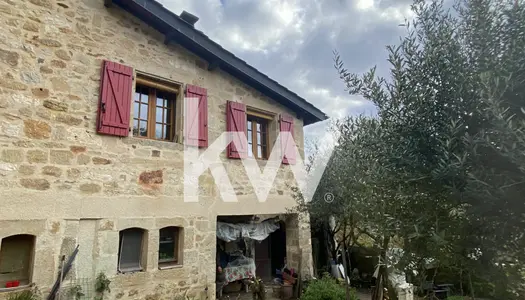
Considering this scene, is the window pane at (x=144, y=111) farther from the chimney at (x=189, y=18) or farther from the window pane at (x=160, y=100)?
the chimney at (x=189, y=18)

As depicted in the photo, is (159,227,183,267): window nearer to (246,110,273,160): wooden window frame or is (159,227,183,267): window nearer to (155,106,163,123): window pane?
(155,106,163,123): window pane

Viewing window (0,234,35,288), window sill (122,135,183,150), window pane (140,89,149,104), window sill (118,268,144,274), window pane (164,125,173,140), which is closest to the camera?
window (0,234,35,288)

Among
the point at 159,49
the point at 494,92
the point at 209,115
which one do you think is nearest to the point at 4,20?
the point at 159,49

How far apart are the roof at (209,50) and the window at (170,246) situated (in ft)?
12.0

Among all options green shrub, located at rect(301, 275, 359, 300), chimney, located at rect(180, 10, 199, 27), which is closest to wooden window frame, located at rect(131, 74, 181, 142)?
chimney, located at rect(180, 10, 199, 27)

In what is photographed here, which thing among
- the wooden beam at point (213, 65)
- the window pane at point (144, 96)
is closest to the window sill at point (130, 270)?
the window pane at point (144, 96)

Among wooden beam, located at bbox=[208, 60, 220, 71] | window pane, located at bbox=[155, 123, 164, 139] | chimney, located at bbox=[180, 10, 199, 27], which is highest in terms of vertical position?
chimney, located at bbox=[180, 10, 199, 27]

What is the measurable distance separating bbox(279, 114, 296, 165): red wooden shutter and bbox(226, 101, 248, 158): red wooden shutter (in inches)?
50.2

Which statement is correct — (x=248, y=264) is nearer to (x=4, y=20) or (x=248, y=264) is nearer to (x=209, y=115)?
(x=209, y=115)

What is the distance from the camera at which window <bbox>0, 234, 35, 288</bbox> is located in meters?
4.37

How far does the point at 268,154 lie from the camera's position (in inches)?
320

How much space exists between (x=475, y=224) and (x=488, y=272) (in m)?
0.38

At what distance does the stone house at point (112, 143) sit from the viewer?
4.62 metres

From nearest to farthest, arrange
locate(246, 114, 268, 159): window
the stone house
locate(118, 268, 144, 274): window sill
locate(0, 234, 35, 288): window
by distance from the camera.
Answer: locate(0, 234, 35, 288): window → the stone house → locate(118, 268, 144, 274): window sill → locate(246, 114, 268, 159): window
